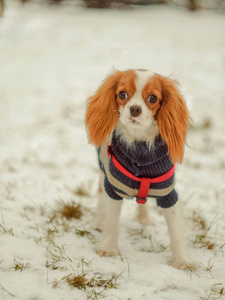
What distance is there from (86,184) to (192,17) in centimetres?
998

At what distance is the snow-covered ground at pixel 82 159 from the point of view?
78.5 inches

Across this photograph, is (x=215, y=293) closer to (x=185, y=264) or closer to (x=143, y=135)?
(x=185, y=264)

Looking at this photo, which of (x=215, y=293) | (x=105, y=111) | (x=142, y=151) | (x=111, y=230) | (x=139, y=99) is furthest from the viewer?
(x=111, y=230)

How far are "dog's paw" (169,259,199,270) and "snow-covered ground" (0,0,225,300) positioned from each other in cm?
6

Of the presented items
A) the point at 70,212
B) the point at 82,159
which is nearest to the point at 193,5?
the point at 82,159

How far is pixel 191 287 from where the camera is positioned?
1.94m

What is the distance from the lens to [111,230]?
8.05 feet

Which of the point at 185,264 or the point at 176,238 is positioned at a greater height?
the point at 176,238

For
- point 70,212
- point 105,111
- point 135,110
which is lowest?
point 70,212

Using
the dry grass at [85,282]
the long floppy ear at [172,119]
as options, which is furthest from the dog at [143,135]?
the dry grass at [85,282]

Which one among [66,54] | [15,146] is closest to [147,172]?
[15,146]

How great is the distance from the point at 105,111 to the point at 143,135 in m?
0.31

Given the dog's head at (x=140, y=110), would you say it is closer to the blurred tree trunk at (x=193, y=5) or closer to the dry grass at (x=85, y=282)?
the dry grass at (x=85, y=282)

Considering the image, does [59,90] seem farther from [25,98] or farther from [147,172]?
[147,172]
